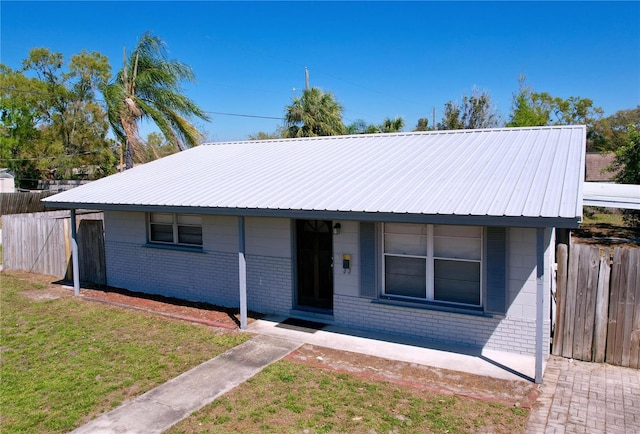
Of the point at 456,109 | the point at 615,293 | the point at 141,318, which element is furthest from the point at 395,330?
the point at 456,109

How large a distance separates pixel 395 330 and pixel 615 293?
144 inches

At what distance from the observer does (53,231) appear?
15.7m

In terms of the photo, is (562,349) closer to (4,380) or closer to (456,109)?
(4,380)

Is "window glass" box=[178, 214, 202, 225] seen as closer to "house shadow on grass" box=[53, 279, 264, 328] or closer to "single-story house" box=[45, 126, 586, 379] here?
"single-story house" box=[45, 126, 586, 379]

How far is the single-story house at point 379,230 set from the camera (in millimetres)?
7754

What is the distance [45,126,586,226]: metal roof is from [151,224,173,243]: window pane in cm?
115

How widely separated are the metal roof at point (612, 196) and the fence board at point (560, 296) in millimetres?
2790

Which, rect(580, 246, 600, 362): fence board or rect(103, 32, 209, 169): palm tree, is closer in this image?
Result: rect(580, 246, 600, 362): fence board

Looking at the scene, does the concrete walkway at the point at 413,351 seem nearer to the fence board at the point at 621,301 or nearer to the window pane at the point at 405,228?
the fence board at the point at 621,301

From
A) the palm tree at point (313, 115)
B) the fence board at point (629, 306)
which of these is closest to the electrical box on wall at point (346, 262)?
the fence board at point (629, 306)

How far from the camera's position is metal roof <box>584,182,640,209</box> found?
1087 centimetres

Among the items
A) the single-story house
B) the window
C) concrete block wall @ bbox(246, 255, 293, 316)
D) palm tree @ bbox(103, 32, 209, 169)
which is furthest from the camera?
palm tree @ bbox(103, 32, 209, 169)

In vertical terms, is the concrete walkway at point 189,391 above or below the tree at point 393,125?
below

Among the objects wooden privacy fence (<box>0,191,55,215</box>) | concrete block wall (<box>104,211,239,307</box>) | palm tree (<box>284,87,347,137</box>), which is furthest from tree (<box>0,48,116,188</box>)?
concrete block wall (<box>104,211,239,307</box>)
